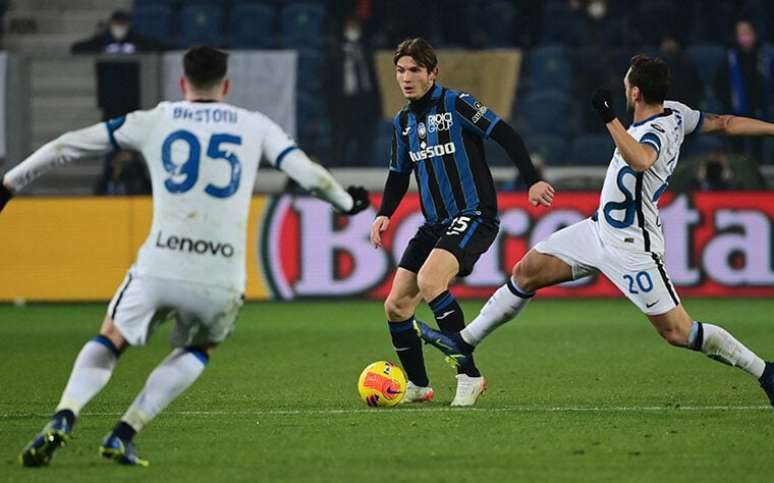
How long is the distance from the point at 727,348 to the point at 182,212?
3.24 meters

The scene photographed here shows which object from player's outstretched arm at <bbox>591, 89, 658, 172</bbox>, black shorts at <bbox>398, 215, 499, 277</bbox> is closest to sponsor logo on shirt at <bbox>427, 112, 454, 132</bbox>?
black shorts at <bbox>398, 215, 499, 277</bbox>

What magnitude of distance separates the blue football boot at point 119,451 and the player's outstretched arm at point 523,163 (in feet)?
9.27

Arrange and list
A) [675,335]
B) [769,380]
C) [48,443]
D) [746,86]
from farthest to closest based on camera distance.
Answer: [746,86] → [675,335] → [769,380] → [48,443]

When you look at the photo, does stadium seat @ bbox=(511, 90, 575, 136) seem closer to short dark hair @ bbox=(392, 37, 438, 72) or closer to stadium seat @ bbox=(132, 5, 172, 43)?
stadium seat @ bbox=(132, 5, 172, 43)

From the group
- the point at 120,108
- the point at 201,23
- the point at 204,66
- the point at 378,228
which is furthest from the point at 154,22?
the point at 204,66

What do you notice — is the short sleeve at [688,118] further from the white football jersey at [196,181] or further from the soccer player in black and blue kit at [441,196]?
the white football jersey at [196,181]

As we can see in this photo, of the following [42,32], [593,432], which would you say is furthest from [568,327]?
[42,32]

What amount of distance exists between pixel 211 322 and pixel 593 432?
2223mm

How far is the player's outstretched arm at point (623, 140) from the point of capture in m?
7.73

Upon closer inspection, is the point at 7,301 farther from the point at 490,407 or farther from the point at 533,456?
the point at 533,456

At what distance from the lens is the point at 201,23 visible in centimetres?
2045

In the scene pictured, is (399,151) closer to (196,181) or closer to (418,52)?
(418,52)

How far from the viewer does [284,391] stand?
973 centimetres

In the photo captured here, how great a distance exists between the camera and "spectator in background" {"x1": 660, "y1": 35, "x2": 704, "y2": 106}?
17.2 metres
